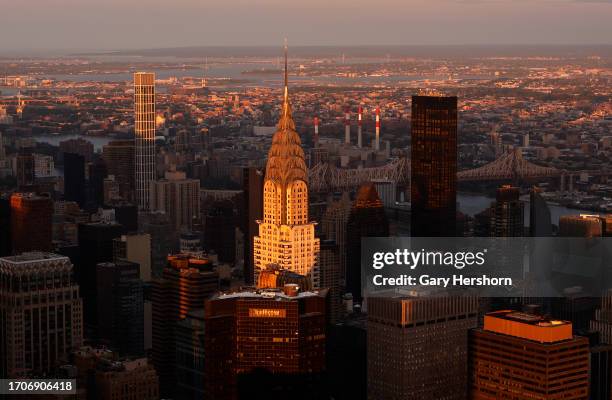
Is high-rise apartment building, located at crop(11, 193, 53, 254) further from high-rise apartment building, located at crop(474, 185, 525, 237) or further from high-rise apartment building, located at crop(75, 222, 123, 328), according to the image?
high-rise apartment building, located at crop(474, 185, 525, 237)

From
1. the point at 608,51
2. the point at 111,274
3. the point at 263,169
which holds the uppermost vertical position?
the point at 608,51

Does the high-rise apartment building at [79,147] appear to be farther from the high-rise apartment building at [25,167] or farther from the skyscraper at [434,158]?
the skyscraper at [434,158]

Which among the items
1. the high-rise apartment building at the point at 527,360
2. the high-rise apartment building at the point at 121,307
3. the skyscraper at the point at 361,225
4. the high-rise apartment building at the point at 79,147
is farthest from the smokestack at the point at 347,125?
the high-rise apartment building at the point at 527,360

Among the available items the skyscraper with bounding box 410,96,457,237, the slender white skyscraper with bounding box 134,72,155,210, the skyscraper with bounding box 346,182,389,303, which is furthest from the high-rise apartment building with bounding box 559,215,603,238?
the slender white skyscraper with bounding box 134,72,155,210

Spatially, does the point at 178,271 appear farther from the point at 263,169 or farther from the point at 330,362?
the point at 330,362

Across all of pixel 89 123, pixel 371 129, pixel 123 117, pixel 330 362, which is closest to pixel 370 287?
pixel 330 362
